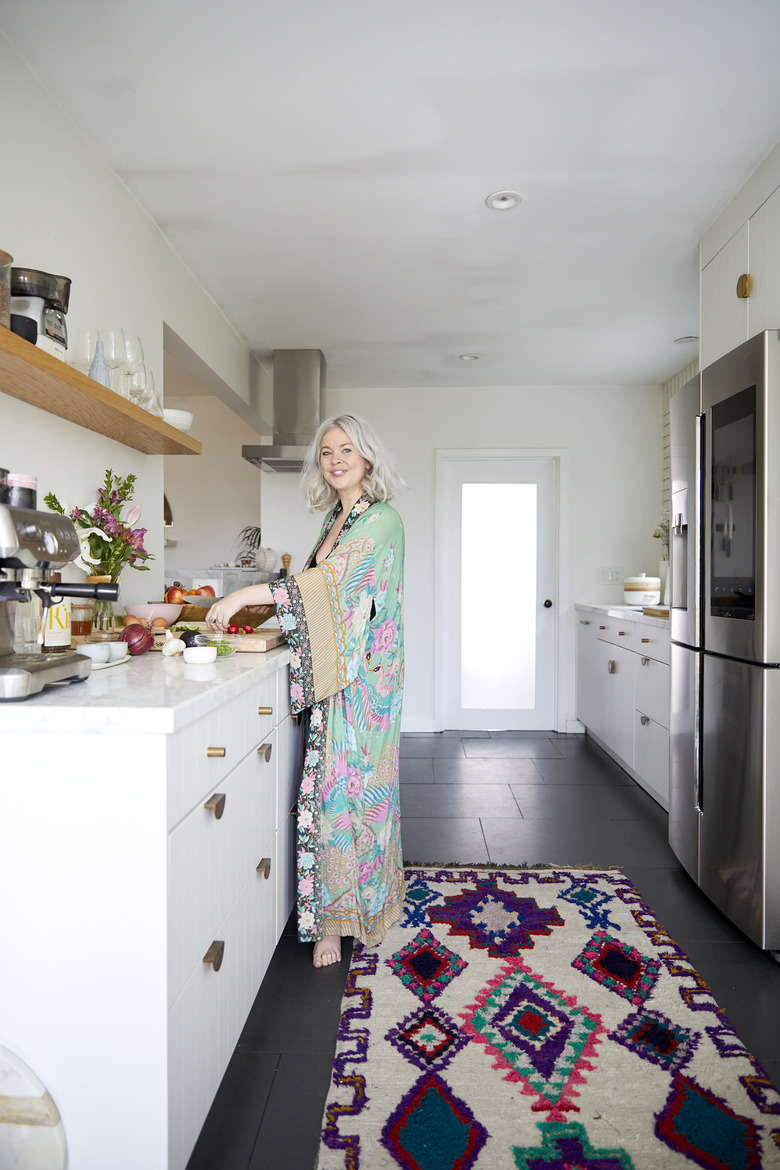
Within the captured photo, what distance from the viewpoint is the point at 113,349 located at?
77.4 inches

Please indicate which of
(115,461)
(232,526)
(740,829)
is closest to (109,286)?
(115,461)

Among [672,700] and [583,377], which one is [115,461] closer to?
[672,700]

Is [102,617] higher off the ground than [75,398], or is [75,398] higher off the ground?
[75,398]

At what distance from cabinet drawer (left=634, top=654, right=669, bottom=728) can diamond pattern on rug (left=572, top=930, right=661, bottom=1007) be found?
1254 millimetres

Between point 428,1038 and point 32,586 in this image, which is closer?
point 32,586

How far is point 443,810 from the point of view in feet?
10.7

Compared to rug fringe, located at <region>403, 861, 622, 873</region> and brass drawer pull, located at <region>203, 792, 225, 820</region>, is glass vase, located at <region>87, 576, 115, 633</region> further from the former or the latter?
rug fringe, located at <region>403, 861, 622, 873</region>

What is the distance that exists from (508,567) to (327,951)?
3477 mm

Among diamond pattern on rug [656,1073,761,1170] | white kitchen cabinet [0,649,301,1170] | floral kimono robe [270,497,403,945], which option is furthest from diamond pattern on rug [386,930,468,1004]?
white kitchen cabinet [0,649,301,1170]

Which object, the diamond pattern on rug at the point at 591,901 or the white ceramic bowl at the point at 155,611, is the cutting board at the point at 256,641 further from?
the diamond pattern on rug at the point at 591,901

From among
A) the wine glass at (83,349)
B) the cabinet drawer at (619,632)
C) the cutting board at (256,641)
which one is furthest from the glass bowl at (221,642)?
the cabinet drawer at (619,632)

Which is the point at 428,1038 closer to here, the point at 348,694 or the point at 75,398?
the point at 348,694

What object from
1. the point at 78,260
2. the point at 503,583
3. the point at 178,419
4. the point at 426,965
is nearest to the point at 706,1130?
the point at 426,965

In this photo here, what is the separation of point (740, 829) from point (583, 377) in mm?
3434
